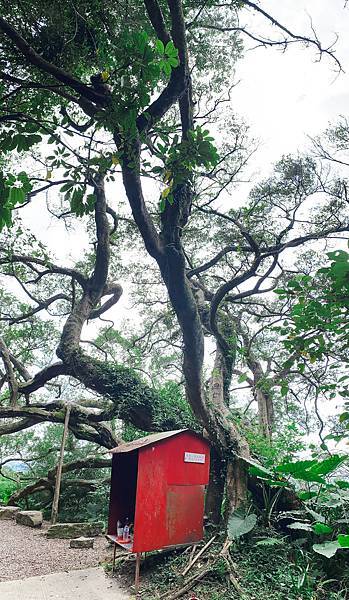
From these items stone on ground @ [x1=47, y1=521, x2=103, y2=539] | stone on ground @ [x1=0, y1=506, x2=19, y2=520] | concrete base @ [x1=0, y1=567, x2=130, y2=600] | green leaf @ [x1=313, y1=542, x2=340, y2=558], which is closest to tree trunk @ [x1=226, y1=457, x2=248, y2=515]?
green leaf @ [x1=313, y1=542, x2=340, y2=558]

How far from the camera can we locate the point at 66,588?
13.6ft

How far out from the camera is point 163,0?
13.6 ft

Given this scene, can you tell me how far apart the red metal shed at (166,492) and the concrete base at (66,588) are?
40 cm

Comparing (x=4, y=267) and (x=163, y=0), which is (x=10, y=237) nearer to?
(x=4, y=267)

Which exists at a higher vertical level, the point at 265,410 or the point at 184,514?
the point at 265,410

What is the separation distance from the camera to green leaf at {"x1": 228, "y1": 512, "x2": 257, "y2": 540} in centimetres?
432

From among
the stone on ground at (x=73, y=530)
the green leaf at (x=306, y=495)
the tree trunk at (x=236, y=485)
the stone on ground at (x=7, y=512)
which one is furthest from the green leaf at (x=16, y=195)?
the stone on ground at (x=7, y=512)

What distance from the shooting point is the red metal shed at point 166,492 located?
163 inches

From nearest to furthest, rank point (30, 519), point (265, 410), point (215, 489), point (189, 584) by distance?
point (189, 584)
point (215, 489)
point (30, 519)
point (265, 410)

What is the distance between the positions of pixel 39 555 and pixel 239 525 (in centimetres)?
304

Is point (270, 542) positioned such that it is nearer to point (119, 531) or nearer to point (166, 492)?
point (166, 492)

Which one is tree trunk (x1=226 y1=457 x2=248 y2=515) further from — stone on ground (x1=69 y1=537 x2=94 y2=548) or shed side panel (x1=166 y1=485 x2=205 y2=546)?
stone on ground (x1=69 y1=537 x2=94 y2=548)

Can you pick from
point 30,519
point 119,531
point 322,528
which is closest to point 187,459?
point 119,531

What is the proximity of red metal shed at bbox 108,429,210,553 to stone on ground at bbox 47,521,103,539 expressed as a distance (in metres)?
2.21
